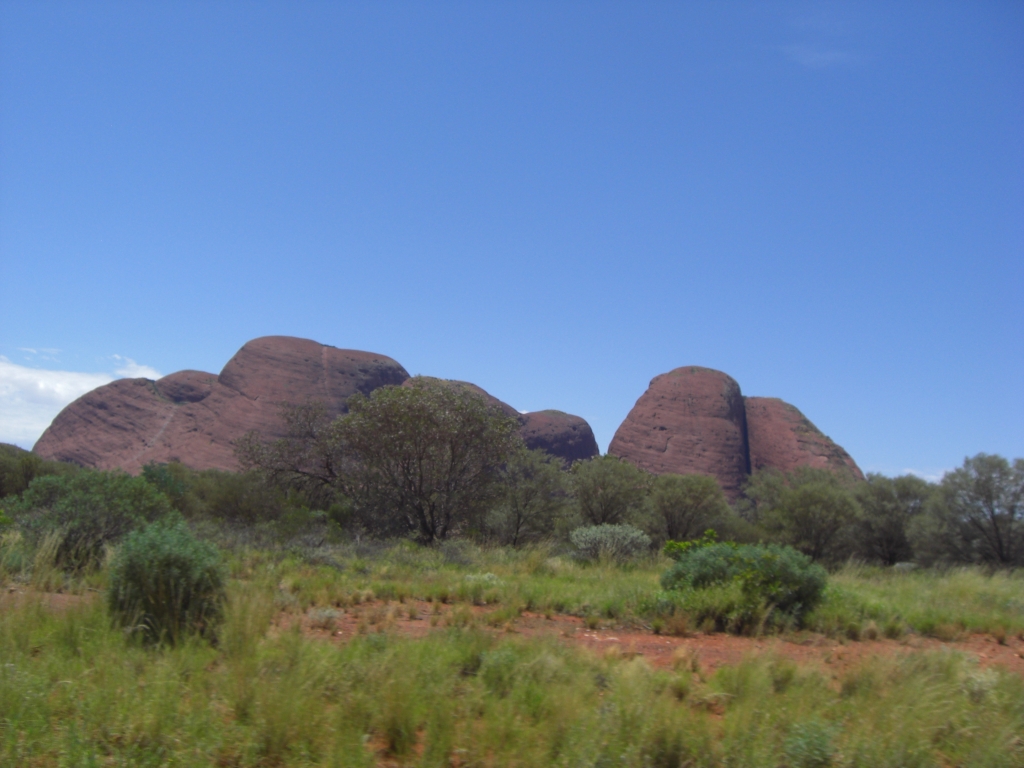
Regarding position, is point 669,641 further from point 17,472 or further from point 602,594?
point 17,472

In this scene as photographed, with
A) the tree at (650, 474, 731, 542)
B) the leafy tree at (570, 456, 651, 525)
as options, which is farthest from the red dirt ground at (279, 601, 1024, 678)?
the tree at (650, 474, 731, 542)

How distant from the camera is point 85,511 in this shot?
8883 mm

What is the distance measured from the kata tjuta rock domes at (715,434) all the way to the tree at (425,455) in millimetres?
41515

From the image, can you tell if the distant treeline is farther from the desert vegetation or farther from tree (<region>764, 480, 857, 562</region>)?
the desert vegetation

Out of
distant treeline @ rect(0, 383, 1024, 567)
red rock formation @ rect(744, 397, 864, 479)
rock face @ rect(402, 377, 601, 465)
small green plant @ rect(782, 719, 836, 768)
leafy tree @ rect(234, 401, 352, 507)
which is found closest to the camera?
small green plant @ rect(782, 719, 836, 768)

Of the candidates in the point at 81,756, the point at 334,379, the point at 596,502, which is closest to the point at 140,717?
the point at 81,756

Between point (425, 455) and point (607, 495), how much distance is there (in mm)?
7496

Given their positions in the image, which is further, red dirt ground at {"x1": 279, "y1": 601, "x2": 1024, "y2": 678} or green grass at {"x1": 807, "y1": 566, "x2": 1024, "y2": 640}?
green grass at {"x1": 807, "y1": 566, "x2": 1024, "y2": 640}

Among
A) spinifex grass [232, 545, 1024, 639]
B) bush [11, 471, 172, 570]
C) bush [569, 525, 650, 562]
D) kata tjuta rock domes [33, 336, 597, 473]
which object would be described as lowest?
spinifex grass [232, 545, 1024, 639]

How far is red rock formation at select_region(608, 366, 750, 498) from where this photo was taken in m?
62.5

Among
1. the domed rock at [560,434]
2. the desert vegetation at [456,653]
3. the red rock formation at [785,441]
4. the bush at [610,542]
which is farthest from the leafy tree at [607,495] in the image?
the domed rock at [560,434]

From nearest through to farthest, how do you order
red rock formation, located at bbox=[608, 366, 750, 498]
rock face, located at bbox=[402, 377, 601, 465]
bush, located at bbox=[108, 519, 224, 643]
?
bush, located at bbox=[108, 519, 224, 643] < red rock formation, located at bbox=[608, 366, 750, 498] < rock face, located at bbox=[402, 377, 601, 465]

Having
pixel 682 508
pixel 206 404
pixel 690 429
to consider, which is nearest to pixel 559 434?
pixel 690 429

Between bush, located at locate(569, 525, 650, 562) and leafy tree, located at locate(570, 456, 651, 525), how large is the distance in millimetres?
7619
